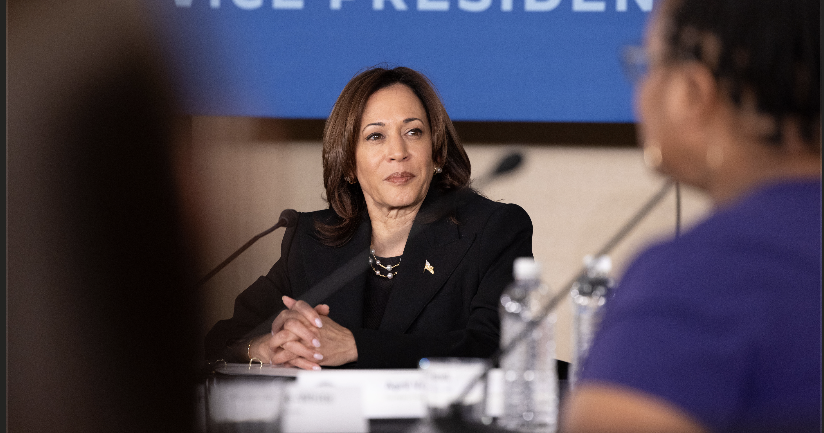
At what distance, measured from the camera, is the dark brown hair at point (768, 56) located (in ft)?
1.45

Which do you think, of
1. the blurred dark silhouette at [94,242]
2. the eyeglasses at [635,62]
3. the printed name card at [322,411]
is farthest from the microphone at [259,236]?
the eyeglasses at [635,62]

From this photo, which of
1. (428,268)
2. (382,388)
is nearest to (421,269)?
(428,268)

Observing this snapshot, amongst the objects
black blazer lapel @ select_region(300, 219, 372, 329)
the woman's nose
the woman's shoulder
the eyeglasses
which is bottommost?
black blazer lapel @ select_region(300, 219, 372, 329)

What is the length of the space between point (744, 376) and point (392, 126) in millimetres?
1457

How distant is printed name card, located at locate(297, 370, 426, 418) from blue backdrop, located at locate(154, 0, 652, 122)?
1354mm

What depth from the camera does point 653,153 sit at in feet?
1.62

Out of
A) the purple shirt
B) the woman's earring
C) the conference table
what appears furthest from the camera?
the conference table

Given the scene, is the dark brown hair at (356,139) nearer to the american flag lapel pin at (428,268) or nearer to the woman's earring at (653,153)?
the american flag lapel pin at (428,268)

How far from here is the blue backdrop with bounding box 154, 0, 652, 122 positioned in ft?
7.23

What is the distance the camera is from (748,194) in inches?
17.3

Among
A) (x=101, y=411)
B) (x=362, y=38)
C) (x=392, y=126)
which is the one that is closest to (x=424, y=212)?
(x=392, y=126)

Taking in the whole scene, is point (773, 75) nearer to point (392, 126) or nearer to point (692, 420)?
point (692, 420)

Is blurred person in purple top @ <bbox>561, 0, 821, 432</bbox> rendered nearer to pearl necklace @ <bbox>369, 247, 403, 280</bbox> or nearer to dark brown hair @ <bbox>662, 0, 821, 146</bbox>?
dark brown hair @ <bbox>662, 0, 821, 146</bbox>

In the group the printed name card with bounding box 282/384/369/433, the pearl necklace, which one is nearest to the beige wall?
the pearl necklace
